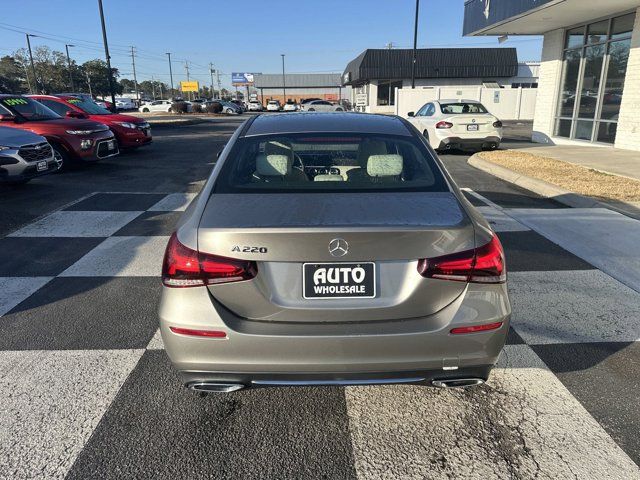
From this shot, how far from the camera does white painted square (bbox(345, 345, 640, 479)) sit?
89.2 inches

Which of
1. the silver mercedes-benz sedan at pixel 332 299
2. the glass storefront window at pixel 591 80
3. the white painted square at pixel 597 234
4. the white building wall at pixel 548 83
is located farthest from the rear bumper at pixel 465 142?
the silver mercedes-benz sedan at pixel 332 299

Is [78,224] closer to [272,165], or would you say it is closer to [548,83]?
[272,165]

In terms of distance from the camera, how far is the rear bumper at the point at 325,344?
2184 mm

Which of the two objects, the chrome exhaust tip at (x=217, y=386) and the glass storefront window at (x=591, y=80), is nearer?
the chrome exhaust tip at (x=217, y=386)

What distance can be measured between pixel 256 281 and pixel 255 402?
95cm

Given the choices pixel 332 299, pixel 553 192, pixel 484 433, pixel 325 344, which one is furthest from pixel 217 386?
pixel 553 192

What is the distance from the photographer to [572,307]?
4000mm

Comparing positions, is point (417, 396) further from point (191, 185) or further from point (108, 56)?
point (108, 56)

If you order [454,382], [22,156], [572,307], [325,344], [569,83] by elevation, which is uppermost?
[569,83]

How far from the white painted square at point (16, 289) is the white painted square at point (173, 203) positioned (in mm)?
2862

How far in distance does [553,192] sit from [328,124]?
6.16 metres

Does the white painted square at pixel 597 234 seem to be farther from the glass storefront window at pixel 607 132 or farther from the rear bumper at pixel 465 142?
the glass storefront window at pixel 607 132

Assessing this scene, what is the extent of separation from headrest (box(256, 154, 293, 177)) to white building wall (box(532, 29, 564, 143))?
15845 mm

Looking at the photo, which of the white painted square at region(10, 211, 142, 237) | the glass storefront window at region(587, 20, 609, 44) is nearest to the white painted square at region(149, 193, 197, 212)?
the white painted square at region(10, 211, 142, 237)
